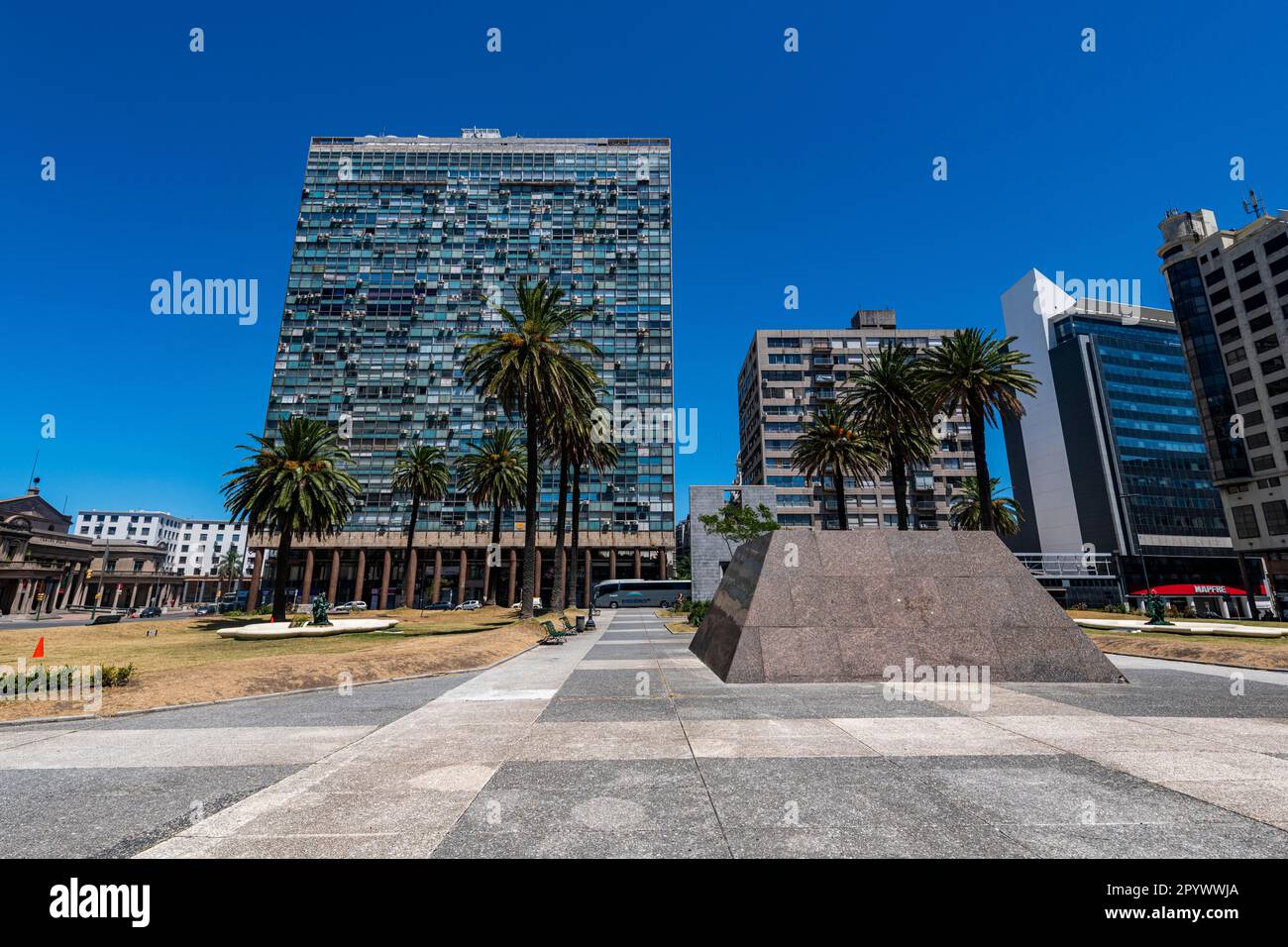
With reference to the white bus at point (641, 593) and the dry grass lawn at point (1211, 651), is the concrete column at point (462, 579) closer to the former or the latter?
the white bus at point (641, 593)

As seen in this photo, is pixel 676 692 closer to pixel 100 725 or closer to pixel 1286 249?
pixel 100 725

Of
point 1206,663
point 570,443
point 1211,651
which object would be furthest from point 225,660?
point 1211,651

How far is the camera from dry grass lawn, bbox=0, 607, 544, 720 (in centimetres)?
1130

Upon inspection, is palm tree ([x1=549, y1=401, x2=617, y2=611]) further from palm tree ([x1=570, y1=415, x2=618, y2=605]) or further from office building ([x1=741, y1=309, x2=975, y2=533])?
office building ([x1=741, y1=309, x2=975, y2=533])

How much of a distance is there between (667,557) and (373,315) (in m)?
59.4

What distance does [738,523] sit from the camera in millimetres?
47219

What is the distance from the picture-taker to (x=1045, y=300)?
112188 mm

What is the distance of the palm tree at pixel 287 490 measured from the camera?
36.1m

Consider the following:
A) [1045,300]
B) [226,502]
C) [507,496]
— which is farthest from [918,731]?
[1045,300]

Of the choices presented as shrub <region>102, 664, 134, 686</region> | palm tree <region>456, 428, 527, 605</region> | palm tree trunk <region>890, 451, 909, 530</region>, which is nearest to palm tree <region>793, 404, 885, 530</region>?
palm tree trunk <region>890, 451, 909, 530</region>

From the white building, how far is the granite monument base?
648ft

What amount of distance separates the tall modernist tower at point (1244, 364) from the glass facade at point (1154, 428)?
2296 cm
